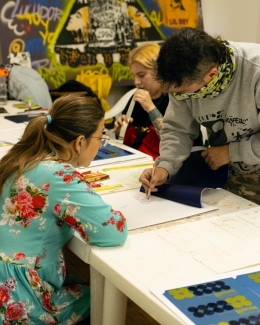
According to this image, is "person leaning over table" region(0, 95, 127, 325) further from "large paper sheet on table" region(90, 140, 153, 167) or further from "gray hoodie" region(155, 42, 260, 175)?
"large paper sheet on table" region(90, 140, 153, 167)

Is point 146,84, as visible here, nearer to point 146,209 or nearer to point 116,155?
point 116,155

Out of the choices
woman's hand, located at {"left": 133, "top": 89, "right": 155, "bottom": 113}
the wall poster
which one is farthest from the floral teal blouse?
the wall poster

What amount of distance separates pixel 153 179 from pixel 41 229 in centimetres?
46

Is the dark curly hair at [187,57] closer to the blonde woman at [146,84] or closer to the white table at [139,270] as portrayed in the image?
the white table at [139,270]

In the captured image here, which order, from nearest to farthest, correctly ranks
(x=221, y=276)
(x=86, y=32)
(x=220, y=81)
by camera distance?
1. (x=221, y=276)
2. (x=220, y=81)
3. (x=86, y=32)

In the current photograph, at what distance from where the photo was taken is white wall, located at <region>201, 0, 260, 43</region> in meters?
4.23

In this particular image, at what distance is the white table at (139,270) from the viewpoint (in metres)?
0.99

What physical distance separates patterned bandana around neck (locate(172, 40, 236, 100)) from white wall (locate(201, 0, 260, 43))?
3.01 m

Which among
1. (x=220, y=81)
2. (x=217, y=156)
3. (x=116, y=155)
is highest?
(x=220, y=81)

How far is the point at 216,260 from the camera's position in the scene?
1.11 meters

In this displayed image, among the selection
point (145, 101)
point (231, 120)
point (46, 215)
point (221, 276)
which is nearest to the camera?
point (221, 276)

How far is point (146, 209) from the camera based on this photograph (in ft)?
4.70

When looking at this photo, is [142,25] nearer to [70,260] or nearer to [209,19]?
[209,19]

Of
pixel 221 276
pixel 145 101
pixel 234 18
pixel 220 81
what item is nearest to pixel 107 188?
pixel 220 81
